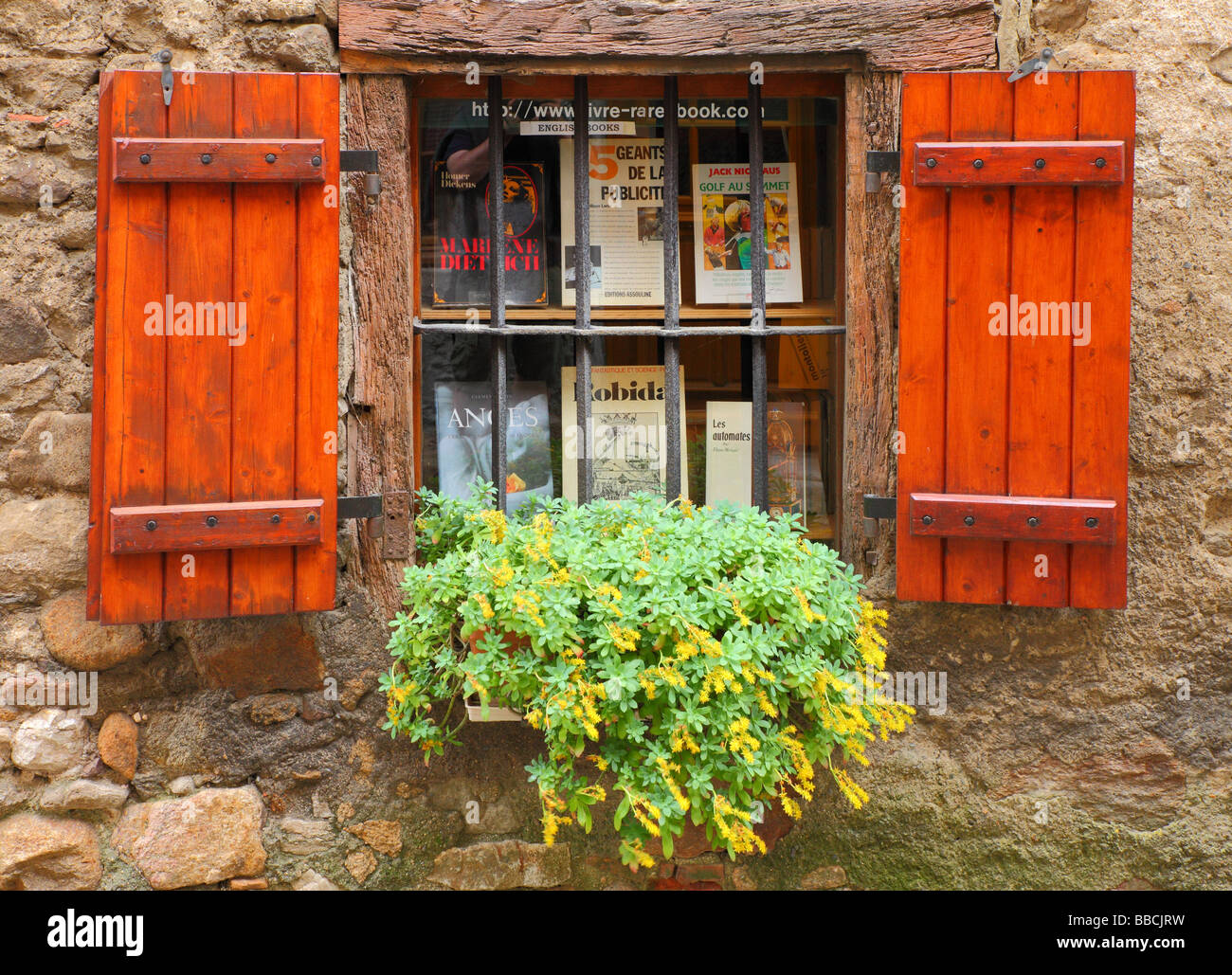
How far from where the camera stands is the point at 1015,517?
241 cm

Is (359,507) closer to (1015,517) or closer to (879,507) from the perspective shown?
(879,507)

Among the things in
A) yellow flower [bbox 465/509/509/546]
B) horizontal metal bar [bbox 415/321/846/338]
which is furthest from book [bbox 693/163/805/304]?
yellow flower [bbox 465/509/509/546]

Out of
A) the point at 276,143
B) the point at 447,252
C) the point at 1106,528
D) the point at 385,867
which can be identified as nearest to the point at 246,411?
the point at 276,143

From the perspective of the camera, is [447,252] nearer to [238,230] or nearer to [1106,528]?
[238,230]

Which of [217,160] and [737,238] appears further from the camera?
[737,238]

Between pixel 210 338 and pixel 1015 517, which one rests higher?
pixel 210 338

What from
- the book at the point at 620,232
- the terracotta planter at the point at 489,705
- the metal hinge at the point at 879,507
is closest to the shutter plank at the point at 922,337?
the metal hinge at the point at 879,507

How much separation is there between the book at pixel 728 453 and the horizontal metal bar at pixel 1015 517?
1.90ft

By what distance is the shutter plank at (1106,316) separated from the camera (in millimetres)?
2365

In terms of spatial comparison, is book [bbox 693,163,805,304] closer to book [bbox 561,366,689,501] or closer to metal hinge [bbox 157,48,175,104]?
book [bbox 561,366,689,501]

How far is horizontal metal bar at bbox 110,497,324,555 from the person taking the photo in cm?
230

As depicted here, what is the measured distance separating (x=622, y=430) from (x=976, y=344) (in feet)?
3.28

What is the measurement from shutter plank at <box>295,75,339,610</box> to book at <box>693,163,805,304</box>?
1.06 m

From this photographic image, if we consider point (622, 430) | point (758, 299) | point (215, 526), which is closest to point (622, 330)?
point (622, 430)
